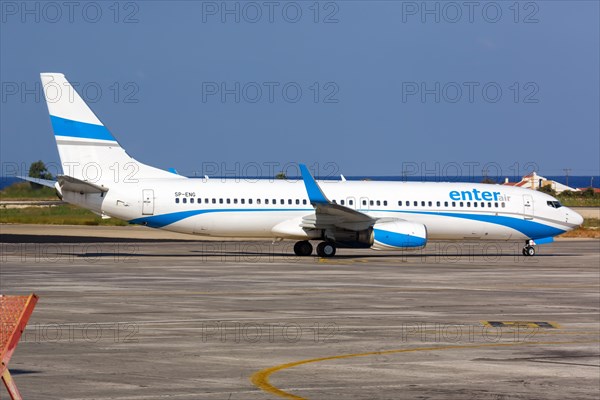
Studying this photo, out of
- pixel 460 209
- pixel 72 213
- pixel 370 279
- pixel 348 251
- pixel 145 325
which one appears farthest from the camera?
pixel 72 213

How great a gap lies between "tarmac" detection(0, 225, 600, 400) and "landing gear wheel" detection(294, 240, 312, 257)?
3941 millimetres

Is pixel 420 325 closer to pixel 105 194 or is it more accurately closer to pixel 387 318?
pixel 387 318

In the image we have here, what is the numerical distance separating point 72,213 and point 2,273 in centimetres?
5324

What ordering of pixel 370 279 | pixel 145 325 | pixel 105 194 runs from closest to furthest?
pixel 145 325
pixel 370 279
pixel 105 194

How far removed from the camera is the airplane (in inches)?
1726

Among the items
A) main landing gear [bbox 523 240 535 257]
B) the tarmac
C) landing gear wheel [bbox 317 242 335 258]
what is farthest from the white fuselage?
the tarmac

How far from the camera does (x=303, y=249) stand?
46844 mm

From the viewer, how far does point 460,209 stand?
46812 mm

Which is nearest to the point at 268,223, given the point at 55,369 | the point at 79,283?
the point at 79,283

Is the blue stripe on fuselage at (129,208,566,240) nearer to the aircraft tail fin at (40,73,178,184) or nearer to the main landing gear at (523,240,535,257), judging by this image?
the main landing gear at (523,240,535,257)

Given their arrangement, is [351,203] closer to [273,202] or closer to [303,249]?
[303,249]

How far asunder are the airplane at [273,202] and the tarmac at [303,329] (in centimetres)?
242

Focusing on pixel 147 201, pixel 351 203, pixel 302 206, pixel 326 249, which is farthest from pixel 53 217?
pixel 326 249

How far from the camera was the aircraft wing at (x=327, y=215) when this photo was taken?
1715 inches
